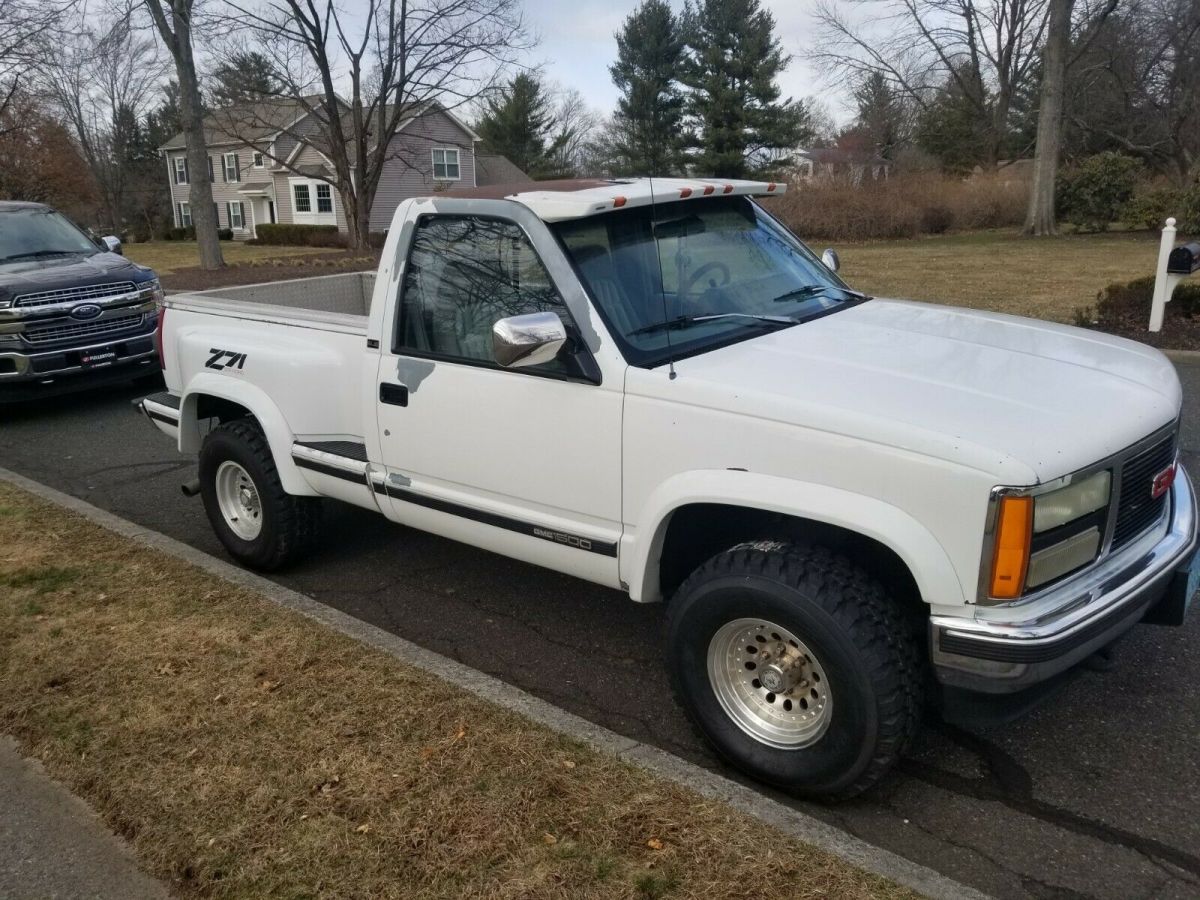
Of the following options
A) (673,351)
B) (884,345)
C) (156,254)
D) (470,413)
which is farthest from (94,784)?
(156,254)

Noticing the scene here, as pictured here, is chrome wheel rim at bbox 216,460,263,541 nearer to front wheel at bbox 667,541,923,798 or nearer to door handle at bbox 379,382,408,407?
door handle at bbox 379,382,408,407

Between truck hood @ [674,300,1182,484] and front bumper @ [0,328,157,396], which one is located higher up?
truck hood @ [674,300,1182,484]

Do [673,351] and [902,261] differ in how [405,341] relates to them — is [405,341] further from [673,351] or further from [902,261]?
[902,261]

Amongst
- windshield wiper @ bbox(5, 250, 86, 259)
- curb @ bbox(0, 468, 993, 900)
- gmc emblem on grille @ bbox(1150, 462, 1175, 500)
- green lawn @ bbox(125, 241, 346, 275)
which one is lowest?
green lawn @ bbox(125, 241, 346, 275)

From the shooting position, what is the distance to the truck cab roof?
3.63m

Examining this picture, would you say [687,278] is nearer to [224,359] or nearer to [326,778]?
[326,778]

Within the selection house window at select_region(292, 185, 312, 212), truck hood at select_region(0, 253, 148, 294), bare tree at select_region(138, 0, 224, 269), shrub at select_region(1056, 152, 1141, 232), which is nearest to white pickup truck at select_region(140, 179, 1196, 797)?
truck hood at select_region(0, 253, 148, 294)

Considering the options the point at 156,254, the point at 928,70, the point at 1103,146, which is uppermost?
the point at 928,70

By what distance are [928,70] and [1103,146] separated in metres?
7.53

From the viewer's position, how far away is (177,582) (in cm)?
489

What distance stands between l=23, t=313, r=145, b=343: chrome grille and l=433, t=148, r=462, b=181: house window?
134 feet

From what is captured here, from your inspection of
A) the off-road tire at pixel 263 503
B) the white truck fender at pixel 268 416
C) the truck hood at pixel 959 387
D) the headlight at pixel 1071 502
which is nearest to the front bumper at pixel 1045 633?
the headlight at pixel 1071 502

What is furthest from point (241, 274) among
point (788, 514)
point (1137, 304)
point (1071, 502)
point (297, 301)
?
point (1071, 502)

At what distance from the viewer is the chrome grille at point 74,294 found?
8.79 meters
